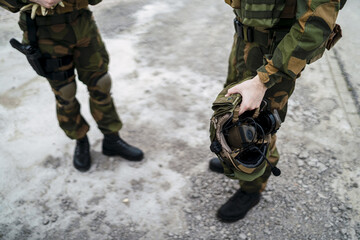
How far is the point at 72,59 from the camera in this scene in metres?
2.01

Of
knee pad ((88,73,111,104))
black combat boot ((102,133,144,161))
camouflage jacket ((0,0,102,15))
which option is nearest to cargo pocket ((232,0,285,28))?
camouflage jacket ((0,0,102,15))

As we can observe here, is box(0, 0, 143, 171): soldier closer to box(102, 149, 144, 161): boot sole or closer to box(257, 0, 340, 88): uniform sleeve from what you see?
box(102, 149, 144, 161): boot sole

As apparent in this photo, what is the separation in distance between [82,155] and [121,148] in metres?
0.30

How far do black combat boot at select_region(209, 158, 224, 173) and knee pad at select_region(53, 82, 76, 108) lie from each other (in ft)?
3.63

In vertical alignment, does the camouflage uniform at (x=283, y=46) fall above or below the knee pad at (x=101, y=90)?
above

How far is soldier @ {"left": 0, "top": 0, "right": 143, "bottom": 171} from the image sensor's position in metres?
1.78

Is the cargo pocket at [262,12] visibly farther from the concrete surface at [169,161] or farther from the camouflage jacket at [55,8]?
the concrete surface at [169,161]

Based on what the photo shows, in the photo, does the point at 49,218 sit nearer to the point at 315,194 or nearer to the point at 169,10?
the point at 315,194

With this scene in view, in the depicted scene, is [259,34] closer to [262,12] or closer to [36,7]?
[262,12]

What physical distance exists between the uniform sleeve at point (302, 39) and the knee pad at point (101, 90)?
1.20 metres

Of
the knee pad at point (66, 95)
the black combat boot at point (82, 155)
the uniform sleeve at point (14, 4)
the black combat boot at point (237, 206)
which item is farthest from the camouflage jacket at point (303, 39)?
the black combat boot at point (82, 155)

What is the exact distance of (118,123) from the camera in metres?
2.34

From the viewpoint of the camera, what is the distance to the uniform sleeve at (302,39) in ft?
3.68

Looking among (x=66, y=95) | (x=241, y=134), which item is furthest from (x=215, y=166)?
(x=66, y=95)
